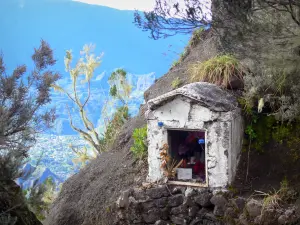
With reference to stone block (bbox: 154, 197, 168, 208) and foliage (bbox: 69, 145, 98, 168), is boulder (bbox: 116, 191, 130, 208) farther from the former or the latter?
foliage (bbox: 69, 145, 98, 168)

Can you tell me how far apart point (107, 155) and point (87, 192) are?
1562mm

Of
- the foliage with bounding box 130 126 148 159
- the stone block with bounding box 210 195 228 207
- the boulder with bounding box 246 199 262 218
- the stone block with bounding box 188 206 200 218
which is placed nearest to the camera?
the boulder with bounding box 246 199 262 218

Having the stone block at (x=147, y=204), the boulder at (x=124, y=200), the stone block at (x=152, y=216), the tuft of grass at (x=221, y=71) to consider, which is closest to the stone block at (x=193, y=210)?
the stone block at (x=152, y=216)

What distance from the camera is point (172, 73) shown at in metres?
12.2

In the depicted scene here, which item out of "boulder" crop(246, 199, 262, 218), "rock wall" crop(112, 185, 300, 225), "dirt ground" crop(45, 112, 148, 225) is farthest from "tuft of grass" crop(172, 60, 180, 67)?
"boulder" crop(246, 199, 262, 218)

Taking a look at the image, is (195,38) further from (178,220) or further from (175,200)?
(178,220)

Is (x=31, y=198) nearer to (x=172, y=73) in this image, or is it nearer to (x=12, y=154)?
(x=12, y=154)

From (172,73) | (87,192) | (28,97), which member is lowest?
(87,192)

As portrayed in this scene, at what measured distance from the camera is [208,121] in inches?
303

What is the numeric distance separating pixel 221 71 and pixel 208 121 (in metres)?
1.88

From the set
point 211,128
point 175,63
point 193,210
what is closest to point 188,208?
point 193,210

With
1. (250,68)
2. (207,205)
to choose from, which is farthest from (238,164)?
Answer: (250,68)

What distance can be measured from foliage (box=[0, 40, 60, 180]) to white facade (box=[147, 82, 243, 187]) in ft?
10.3

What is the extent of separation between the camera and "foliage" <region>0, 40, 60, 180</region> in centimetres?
921
